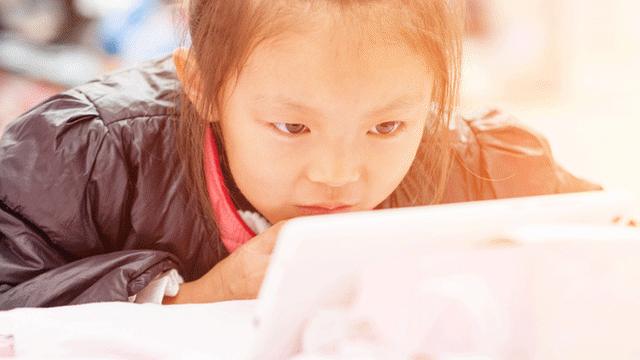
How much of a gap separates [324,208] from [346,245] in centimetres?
26

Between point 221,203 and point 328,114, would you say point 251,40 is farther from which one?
point 221,203

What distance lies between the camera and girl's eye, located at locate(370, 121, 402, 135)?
790 mm

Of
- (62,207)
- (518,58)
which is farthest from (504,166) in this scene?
(518,58)

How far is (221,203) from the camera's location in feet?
3.17

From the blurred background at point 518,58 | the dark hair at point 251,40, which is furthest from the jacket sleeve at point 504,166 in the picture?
the blurred background at point 518,58

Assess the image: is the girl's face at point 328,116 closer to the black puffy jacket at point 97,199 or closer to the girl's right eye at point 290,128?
the girl's right eye at point 290,128

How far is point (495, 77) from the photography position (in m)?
2.55

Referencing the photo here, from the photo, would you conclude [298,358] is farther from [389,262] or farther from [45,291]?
[45,291]

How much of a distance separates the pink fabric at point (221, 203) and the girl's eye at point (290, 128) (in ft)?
0.60

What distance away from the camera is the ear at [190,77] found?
2.86 feet

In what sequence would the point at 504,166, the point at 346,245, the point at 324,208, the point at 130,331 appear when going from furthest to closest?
the point at 504,166, the point at 324,208, the point at 130,331, the point at 346,245

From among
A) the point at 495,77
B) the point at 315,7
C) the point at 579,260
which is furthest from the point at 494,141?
the point at 495,77

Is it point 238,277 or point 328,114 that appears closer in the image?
point 328,114

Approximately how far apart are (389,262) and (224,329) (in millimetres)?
201
